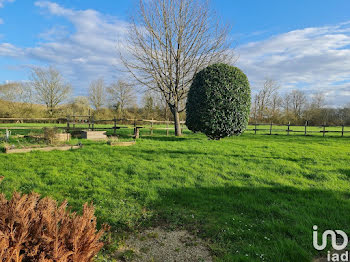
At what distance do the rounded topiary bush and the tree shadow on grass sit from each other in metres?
6.53

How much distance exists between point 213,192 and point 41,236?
3.83 metres

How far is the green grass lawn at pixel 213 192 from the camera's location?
3.30 meters

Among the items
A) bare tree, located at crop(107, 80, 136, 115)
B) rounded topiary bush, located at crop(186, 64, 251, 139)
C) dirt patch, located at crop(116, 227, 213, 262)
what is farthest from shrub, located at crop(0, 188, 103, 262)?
bare tree, located at crop(107, 80, 136, 115)

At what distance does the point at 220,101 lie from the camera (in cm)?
1144

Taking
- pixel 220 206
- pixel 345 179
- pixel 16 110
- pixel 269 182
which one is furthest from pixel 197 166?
pixel 16 110

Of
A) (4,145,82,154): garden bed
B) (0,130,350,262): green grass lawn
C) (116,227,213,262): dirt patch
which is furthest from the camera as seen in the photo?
(4,145,82,154): garden bed

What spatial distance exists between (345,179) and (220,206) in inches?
175

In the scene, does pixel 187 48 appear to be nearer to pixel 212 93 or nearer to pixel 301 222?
pixel 212 93

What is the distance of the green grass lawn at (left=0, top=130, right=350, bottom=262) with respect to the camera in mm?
3301

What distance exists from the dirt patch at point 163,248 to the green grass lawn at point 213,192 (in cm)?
19

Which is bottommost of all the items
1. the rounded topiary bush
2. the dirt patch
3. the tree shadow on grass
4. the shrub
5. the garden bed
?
the dirt patch

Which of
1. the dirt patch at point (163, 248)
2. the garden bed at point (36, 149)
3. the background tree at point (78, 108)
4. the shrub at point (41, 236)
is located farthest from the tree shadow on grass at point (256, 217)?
the background tree at point (78, 108)

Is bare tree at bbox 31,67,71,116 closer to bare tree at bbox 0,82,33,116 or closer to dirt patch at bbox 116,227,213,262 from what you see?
bare tree at bbox 0,82,33,116

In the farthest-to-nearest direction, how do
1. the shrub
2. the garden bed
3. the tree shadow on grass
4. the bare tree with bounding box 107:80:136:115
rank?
the bare tree with bounding box 107:80:136:115, the garden bed, the tree shadow on grass, the shrub
